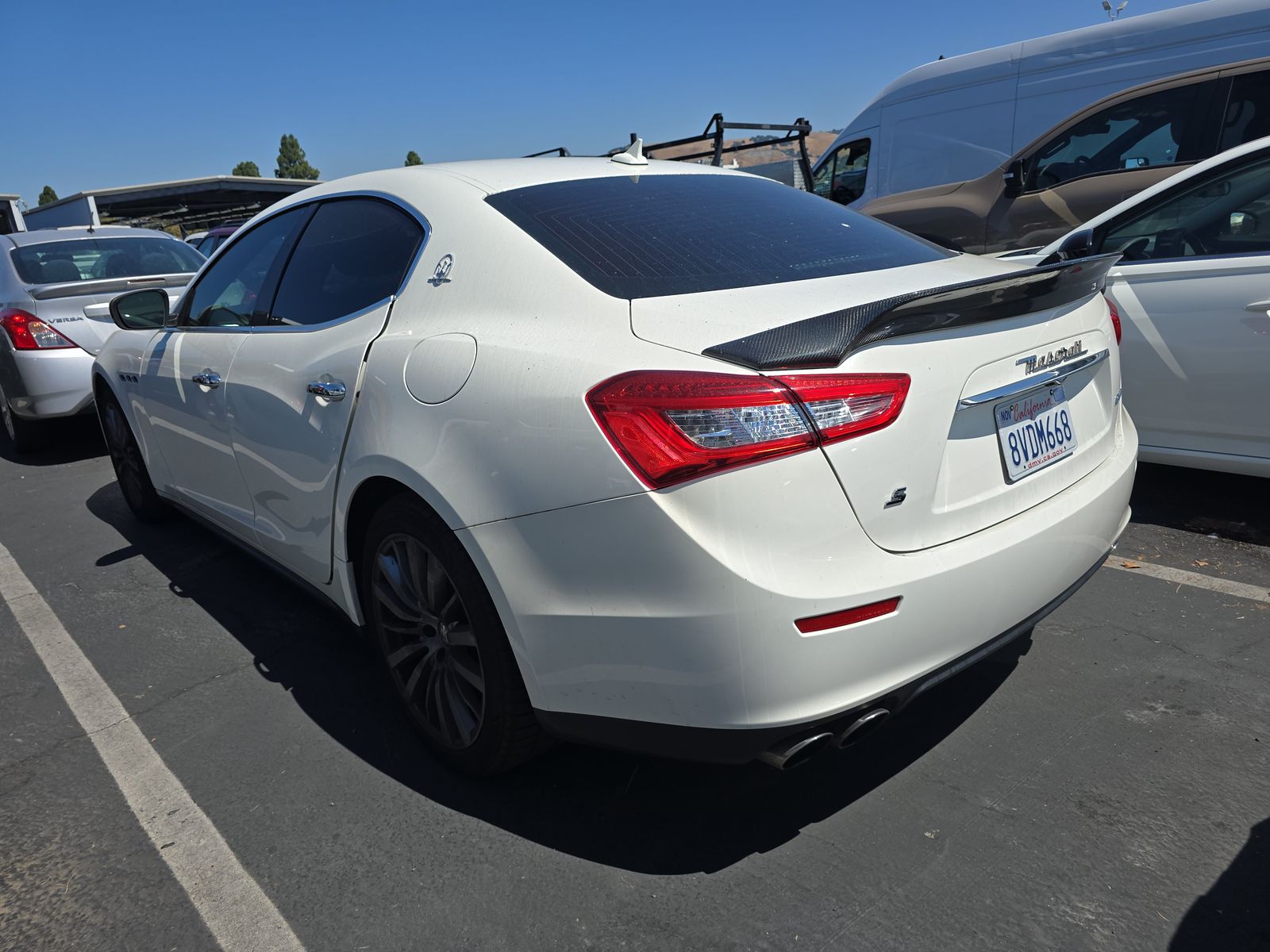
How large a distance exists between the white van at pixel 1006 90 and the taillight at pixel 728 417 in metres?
7.76

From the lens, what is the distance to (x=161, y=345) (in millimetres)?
4176

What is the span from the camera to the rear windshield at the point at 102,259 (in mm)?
7277

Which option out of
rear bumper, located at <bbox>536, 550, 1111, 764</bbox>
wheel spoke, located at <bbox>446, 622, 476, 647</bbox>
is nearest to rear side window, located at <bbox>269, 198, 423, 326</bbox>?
wheel spoke, located at <bbox>446, 622, 476, 647</bbox>

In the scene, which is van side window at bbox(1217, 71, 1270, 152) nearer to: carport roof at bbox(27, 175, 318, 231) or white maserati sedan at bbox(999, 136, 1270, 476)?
white maserati sedan at bbox(999, 136, 1270, 476)

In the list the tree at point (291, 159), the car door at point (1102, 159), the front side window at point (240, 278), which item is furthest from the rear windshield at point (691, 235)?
the tree at point (291, 159)

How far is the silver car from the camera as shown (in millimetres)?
6750

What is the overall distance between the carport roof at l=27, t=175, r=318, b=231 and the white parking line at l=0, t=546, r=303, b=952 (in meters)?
29.5

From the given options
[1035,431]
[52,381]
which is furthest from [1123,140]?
[52,381]

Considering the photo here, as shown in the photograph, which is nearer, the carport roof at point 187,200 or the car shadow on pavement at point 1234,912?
the car shadow on pavement at point 1234,912

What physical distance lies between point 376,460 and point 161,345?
7.03ft

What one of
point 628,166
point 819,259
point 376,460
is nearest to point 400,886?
point 376,460

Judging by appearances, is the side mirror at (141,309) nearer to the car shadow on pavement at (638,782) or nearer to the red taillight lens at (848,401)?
the car shadow on pavement at (638,782)

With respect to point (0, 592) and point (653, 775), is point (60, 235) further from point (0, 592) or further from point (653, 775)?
point (653, 775)

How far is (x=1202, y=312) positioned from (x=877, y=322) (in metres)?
2.70
